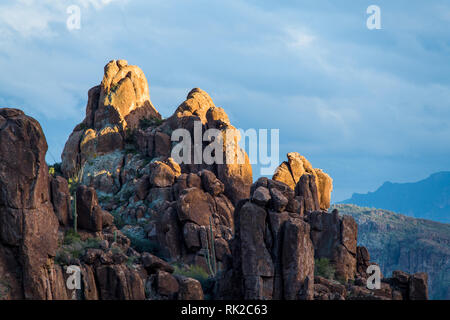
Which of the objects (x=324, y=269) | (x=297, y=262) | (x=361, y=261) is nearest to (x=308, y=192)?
(x=361, y=261)

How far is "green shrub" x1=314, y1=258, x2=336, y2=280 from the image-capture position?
57956 millimetres

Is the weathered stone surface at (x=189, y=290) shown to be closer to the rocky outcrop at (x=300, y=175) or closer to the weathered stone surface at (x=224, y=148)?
the weathered stone surface at (x=224, y=148)

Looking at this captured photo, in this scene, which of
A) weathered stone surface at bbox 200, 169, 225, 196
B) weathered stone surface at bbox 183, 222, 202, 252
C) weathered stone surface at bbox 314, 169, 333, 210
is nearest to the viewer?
weathered stone surface at bbox 183, 222, 202, 252

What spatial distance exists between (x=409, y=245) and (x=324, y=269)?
99869mm

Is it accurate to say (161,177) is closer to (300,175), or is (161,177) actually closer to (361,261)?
(300,175)

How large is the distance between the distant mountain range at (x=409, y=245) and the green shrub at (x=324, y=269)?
73334 millimetres

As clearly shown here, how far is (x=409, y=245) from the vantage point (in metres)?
153

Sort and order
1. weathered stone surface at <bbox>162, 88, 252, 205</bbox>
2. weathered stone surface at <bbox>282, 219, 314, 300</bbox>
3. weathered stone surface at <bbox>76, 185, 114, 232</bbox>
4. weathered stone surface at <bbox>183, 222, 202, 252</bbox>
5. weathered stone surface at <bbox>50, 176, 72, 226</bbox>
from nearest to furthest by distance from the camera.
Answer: weathered stone surface at <bbox>282, 219, 314, 300</bbox>, weathered stone surface at <bbox>50, 176, 72, 226</bbox>, weathered stone surface at <bbox>76, 185, 114, 232</bbox>, weathered stone surface at <bbox>183, 222, 202, 252</bbox>, weathered stone surface at <bbox>162, 88, 252, 205</bbox>

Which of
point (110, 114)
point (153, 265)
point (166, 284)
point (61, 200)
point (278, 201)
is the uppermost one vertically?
point (110, 114)

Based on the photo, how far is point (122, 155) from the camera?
97.4m

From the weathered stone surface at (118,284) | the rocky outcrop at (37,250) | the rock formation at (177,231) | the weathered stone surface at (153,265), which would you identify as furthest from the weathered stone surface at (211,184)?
the weathered stone surface at (118,284)

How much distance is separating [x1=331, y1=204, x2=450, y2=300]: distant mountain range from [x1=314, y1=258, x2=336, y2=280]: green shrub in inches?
2887

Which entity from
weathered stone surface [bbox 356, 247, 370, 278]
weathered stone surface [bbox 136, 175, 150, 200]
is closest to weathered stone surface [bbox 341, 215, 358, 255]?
weathered stone surface [bbox 356, 247, 370, 278]

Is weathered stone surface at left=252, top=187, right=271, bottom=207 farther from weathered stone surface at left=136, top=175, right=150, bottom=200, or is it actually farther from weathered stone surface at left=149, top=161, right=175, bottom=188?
weathered stone surface at left=136, top=175, right=150, bottom=200
